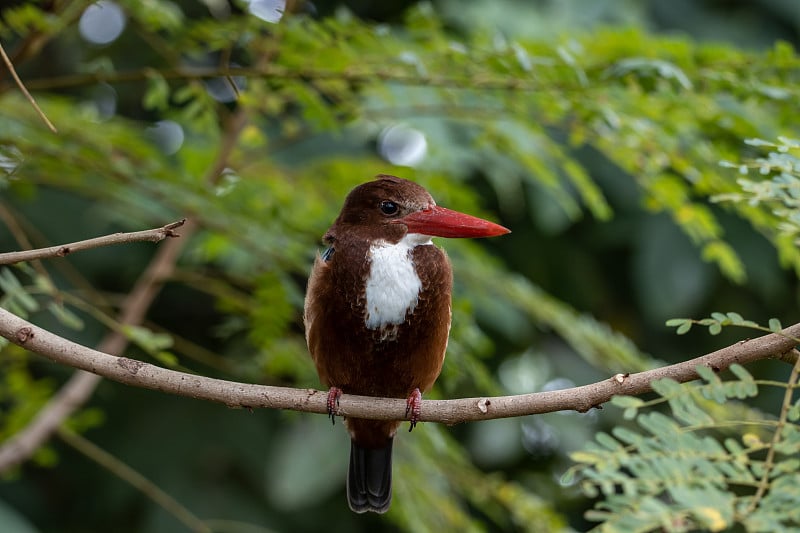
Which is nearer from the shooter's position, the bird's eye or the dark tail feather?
the bird's eye

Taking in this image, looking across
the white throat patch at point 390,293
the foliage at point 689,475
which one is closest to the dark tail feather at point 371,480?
the white throat patch at point 390,293

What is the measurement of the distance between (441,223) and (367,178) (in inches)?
39.0

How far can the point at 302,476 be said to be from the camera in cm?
339

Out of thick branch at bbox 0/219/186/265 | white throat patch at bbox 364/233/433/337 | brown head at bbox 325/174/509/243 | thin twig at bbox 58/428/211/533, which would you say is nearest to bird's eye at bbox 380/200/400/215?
brown head at bbox 325/174/509/243

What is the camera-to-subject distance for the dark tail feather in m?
2.52

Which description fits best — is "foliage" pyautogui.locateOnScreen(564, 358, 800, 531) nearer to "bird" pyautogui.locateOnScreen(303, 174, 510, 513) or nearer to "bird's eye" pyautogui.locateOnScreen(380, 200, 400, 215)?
"bird" pyautogui.locateOnScreen(303, 174, 510, 513)

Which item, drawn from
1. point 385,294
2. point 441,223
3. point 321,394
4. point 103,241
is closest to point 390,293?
point 385,294

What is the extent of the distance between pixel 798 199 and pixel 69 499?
12.1ft

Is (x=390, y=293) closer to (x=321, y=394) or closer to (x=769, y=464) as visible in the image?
(x=321, y=394)

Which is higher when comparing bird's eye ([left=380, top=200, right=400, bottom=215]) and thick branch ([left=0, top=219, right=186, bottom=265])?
thick branch ([left=0, top=219, right=186, bottom=265])

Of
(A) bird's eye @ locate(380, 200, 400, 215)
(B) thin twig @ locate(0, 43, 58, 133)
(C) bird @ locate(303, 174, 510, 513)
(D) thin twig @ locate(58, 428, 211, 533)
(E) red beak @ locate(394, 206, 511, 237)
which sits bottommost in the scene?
(D) thin twig @ locate(58, 428, 211, 533)

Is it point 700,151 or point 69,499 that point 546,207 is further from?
point 69,499

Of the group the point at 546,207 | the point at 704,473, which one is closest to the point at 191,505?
the point at 546,207

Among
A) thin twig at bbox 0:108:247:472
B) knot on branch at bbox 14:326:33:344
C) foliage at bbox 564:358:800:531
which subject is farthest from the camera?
thin twig at bbox 0:108:247:472
